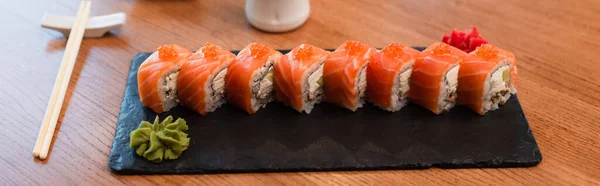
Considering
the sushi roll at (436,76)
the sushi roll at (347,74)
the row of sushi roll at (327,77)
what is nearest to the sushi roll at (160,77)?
the row of sushi roll at (327,77)

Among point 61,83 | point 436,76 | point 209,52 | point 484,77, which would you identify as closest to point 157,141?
point 209,52

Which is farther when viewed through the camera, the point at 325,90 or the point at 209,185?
the point at 325,90

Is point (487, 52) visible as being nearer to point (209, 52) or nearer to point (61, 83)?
point (209, 52)

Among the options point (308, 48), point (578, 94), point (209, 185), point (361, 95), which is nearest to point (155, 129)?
point (209, 185)

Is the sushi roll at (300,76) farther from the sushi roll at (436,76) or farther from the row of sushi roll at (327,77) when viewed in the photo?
the sushi roll at (436,76)

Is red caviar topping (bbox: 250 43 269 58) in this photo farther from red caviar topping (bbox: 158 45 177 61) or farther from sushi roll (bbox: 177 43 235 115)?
red caviar topping (bbox: 158 45 177 61)

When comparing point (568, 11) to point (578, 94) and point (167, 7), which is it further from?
point (167, 7)
